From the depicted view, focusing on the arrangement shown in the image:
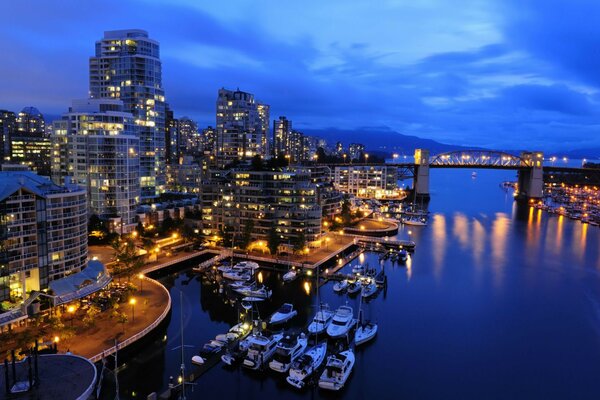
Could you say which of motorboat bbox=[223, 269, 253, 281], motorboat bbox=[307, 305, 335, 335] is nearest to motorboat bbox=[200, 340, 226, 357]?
motorboat bbox=[307, 305, 335, 335]

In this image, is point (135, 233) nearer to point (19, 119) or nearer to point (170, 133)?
point (170, 133)

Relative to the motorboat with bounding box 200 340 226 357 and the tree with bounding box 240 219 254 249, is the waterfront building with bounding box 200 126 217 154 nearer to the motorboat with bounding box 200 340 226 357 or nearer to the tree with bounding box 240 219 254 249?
the tree with bounding box 240 219 254 249

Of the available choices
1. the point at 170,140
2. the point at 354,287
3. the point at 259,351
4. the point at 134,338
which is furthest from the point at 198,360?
the point at 170,140

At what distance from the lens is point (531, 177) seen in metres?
113

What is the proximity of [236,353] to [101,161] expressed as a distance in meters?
34.3

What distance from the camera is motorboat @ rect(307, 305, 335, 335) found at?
29.2m

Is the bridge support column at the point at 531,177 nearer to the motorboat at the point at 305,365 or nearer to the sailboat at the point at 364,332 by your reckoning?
the sailboat at the point at 364,332

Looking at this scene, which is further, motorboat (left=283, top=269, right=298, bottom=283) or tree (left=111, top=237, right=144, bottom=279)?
motorboat (left=283, top=269, right=298, bottom=283)

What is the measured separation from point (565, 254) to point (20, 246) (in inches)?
2239

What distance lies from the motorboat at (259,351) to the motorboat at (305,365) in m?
1.81

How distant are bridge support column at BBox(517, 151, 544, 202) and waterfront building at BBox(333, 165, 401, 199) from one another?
113 feet

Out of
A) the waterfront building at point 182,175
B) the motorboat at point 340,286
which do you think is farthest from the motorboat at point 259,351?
the waterfront building at point 182,175

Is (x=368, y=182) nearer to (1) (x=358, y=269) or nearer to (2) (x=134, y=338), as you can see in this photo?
(1) (x=358, y=269)

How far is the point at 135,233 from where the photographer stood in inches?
2056
